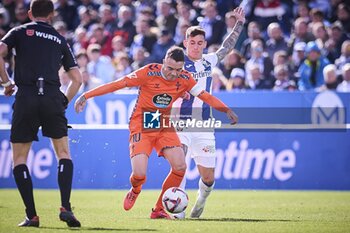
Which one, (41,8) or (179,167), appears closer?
(41,8)

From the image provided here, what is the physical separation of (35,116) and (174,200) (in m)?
2.32

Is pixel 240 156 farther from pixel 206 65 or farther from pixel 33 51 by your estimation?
pixel 33 51

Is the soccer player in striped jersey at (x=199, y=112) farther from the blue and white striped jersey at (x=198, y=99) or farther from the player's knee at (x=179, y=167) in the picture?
the player's knee at (x=179, y=167)

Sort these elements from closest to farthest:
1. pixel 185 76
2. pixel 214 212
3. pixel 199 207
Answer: pixel 185 76 → pixel 199 207 → pixel 214 212

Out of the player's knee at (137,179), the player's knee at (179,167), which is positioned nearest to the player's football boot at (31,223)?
the player's knee at (137,179)

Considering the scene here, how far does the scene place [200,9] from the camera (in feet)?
74.3

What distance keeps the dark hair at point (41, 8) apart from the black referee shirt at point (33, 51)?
4.6 inches

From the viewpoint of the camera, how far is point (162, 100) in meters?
11.5

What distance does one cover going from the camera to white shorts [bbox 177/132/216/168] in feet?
A: 39.9

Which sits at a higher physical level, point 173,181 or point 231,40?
point 231,40

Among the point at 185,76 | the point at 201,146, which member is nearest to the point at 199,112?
the point at 201,146

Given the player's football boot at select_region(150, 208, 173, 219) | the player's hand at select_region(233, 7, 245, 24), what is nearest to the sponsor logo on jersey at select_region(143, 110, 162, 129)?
the player's football boot at select_region(150, 208, 173, 219)

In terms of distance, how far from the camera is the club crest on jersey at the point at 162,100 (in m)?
11.5

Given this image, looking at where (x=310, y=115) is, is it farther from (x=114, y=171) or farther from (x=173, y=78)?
(x=173, y=78)
